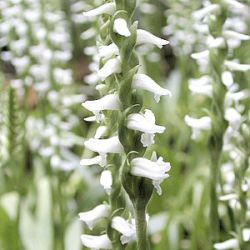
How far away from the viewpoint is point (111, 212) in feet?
4.57

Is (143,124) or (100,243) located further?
(100,243)

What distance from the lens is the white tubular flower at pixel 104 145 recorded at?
129 centimetres

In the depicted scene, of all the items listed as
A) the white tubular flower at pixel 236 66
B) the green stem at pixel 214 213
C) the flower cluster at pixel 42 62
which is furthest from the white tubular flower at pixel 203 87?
the flower cluster at pixel 42 62

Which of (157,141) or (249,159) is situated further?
(157,141)

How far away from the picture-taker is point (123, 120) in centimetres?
127

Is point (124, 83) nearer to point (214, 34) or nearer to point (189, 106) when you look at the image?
point (214, 34)

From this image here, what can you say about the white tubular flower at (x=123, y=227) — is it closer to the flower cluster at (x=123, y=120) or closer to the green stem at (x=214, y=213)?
the flower cluster at (x=123, y=120)

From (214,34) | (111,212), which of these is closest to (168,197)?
(214,34)

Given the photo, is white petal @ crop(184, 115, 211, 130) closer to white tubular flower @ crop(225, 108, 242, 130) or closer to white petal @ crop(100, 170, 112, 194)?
white tubular flower @ crop(225, 108, 242, 130)

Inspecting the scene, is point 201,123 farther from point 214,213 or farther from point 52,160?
point 52,160

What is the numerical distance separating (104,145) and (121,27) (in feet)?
0.74

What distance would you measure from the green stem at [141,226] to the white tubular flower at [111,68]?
0.89 ft

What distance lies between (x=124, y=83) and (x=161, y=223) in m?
1.99

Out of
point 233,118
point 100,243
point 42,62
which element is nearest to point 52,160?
point 42,62
